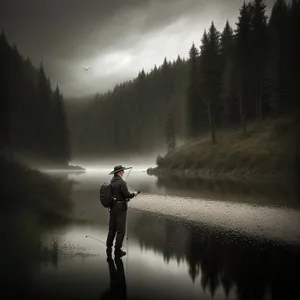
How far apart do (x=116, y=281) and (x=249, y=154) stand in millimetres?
31928

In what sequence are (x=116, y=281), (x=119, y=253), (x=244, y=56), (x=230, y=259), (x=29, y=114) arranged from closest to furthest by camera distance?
(x=116, y=281) < (x=230, y=259) < (x=119, y=253) < (x=29, y=114) < (x=244, y=56)

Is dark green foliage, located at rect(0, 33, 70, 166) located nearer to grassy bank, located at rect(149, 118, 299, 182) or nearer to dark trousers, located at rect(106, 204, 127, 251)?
grassy bank, located at rect(149, 118, 299, 182)

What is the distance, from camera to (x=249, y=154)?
3531cm

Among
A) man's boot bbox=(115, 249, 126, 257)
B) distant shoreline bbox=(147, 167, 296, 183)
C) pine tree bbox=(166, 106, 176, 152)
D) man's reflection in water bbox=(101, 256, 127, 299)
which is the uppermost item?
pine tree bbox=(166, 106, 176, 152)

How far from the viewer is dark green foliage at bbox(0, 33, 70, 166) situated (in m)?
34.3

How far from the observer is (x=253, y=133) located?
4169cm

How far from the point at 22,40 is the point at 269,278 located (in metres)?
40.8

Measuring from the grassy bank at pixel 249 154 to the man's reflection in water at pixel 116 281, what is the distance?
26417mm

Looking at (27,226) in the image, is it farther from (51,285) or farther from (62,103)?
(62,103)

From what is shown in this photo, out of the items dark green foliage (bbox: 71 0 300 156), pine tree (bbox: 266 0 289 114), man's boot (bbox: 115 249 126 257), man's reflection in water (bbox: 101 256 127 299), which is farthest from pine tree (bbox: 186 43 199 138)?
man's reflection in water (bbox: 101 256 127 299)

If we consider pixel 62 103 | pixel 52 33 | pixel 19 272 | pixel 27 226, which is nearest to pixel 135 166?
pixel 62 103

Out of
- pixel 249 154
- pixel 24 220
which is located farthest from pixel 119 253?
pixel 249 154

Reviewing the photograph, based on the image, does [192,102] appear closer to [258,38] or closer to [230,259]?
[258,38]

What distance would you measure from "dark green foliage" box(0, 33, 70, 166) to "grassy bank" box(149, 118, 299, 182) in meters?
17.6
